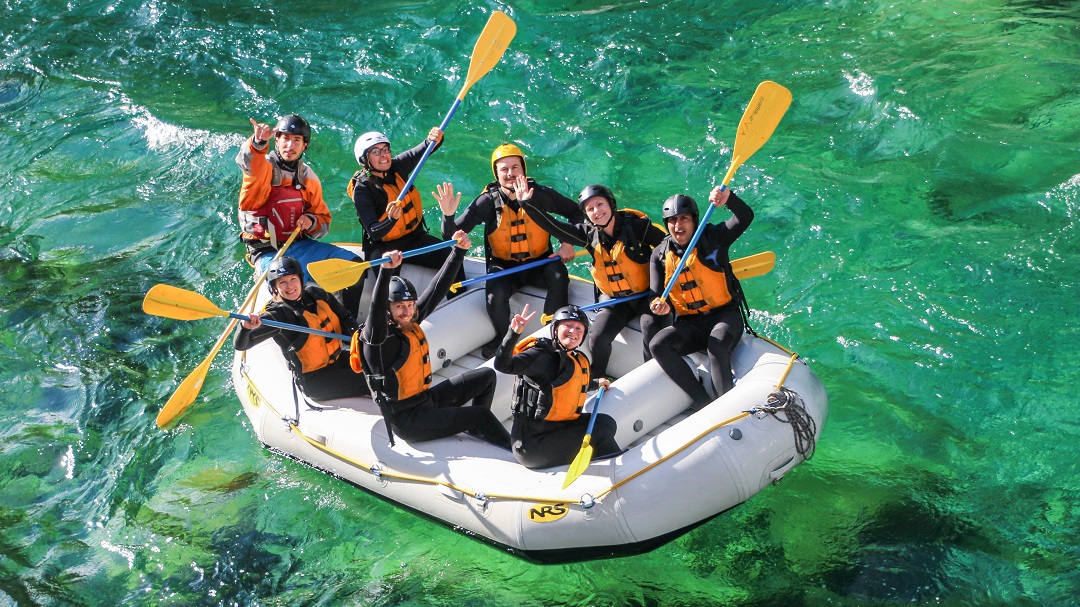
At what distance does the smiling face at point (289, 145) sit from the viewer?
5.93 metres

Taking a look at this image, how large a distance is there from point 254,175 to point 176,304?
3.17 ft

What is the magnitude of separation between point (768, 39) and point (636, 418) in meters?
6.21

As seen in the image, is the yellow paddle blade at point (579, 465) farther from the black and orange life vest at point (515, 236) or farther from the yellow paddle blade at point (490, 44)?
the yellow paddle blade at point (490, 44)

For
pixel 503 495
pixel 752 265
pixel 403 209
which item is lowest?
pixel 503 495

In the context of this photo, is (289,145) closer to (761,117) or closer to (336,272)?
(336,272)

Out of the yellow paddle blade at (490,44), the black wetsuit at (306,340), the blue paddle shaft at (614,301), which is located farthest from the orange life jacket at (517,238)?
the yellow paddle blade at (490,44)

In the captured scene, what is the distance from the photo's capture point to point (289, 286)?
5.29 meters

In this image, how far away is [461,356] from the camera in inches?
237

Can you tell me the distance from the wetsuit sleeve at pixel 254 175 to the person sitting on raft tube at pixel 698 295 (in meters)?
2.33

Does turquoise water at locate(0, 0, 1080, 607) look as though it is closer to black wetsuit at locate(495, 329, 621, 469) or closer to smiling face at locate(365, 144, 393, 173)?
black wetsuit at locate(495, 329, 621, 469)

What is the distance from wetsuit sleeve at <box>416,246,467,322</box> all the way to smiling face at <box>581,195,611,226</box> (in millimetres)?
874

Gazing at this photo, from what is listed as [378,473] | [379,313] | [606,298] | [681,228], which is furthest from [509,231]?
[378,473]

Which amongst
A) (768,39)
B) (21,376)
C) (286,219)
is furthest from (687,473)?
(768,39)

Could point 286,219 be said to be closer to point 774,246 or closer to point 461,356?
point 461,356
